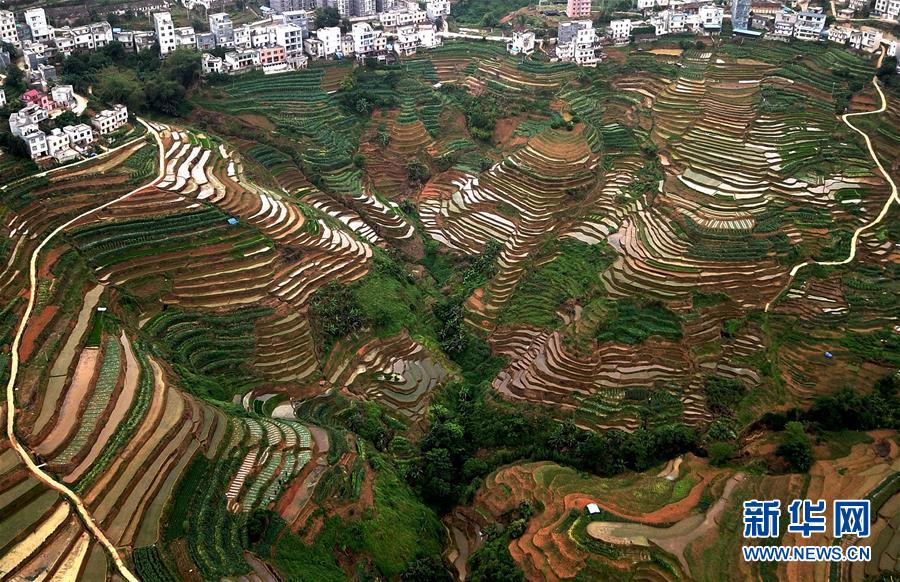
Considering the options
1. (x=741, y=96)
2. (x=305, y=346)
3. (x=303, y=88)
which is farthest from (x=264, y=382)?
(x=741, y=96)

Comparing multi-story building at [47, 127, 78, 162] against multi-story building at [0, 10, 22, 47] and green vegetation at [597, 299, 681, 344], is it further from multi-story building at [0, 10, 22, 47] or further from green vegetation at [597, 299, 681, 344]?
green vegetation at [597, 299, 681, 344]

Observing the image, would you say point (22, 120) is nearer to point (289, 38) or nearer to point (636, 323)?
point (289, 38)

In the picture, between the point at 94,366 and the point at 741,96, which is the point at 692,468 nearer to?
the point at 94,366

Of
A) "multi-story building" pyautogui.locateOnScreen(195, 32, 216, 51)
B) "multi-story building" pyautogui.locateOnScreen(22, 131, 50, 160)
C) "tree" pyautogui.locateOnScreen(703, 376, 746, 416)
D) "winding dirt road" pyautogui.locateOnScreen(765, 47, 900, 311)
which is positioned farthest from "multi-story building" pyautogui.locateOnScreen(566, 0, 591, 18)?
"multi-story building" pyautogui.locateOnScreen(22, 131, 50, 160)

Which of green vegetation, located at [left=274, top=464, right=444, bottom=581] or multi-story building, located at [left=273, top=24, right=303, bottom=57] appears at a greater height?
multi-story building, located at [left=273, top=24, right=303, bottom=57]

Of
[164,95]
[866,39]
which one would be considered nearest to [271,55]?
[164,95]

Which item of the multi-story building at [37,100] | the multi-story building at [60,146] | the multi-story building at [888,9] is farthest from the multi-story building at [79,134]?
the multi-story building at [888,9]

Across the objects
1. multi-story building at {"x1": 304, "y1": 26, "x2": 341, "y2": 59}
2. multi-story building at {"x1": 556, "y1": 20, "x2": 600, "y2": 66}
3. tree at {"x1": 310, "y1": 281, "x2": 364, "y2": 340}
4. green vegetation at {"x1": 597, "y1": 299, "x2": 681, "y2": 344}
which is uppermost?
multi-story building at {"x1": 304, "y1": 26, "x2": 341, "y2": 59}

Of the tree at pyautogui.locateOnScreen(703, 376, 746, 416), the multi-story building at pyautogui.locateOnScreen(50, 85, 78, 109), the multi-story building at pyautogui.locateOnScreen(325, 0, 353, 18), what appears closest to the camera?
the tree at pyautogui.locateOnScreen(703, 376, 746, 416)
